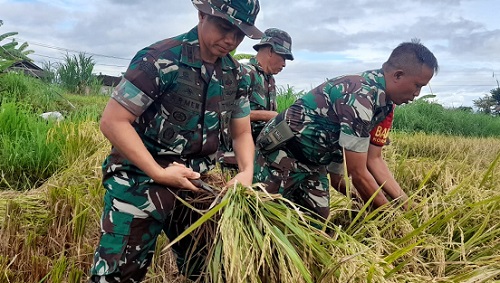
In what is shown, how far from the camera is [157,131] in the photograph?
1.84 meters

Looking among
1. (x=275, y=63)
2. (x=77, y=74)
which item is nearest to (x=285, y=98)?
(x=275, y=63)

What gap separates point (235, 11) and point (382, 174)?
145 centimetres

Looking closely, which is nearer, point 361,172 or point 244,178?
point 244,178

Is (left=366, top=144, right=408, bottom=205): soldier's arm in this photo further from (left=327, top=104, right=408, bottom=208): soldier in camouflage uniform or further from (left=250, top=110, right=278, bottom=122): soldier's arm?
(left=250, top=110, right=278, bottom=122): soldier's arm

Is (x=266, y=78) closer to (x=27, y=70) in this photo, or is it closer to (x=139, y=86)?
(x=139, y=86)

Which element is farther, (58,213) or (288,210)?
(58,213)

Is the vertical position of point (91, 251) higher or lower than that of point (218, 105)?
lower

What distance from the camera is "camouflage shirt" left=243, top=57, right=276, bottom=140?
12.6ft

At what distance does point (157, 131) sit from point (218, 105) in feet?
0.86

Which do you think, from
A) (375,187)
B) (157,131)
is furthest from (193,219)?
(375,187)

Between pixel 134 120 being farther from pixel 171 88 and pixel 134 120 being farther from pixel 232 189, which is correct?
pixel 232 189

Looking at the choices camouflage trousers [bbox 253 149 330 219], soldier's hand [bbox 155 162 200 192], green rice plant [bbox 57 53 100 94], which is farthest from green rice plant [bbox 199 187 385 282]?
green rice plant [bbox 57 53 100 94]

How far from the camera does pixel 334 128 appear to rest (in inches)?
102

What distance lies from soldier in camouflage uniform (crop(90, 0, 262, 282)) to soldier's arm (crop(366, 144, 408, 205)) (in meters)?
1.11
